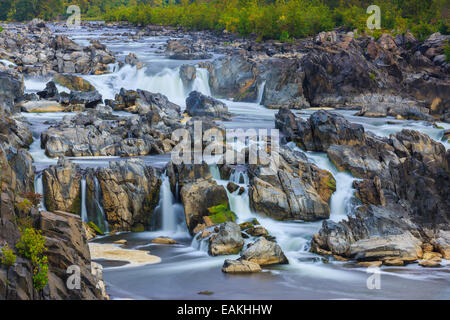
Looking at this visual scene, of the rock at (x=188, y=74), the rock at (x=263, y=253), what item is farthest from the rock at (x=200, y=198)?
the rock at (x=188, y=74)

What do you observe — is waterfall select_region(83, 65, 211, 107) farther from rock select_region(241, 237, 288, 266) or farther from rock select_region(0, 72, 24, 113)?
rock select_region(241, 237, 288, 266)

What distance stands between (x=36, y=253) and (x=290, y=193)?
13603 millimetres

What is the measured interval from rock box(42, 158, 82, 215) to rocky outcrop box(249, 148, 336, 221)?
7.16 meters

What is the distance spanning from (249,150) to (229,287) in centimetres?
1088

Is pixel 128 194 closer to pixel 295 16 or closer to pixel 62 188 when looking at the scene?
pixel 62 188

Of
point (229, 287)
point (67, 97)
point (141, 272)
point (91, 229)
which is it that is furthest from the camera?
point (67, 97)

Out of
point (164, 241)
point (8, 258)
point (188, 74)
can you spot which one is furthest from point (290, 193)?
point (188, 74)

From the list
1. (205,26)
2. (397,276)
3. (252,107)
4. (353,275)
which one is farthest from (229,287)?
(205,26)

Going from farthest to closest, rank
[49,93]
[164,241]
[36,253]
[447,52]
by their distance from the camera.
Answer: [447,52], [49,93], [164,241], [36,253]

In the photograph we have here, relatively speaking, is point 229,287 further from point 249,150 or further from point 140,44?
point 140,44

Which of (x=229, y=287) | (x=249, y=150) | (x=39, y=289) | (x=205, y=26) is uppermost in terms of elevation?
(x=205, y=26)

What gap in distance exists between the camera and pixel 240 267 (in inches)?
735

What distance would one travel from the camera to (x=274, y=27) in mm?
74312

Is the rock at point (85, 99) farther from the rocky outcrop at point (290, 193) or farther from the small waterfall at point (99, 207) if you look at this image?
the rocky outcrop at point (290, 193)
